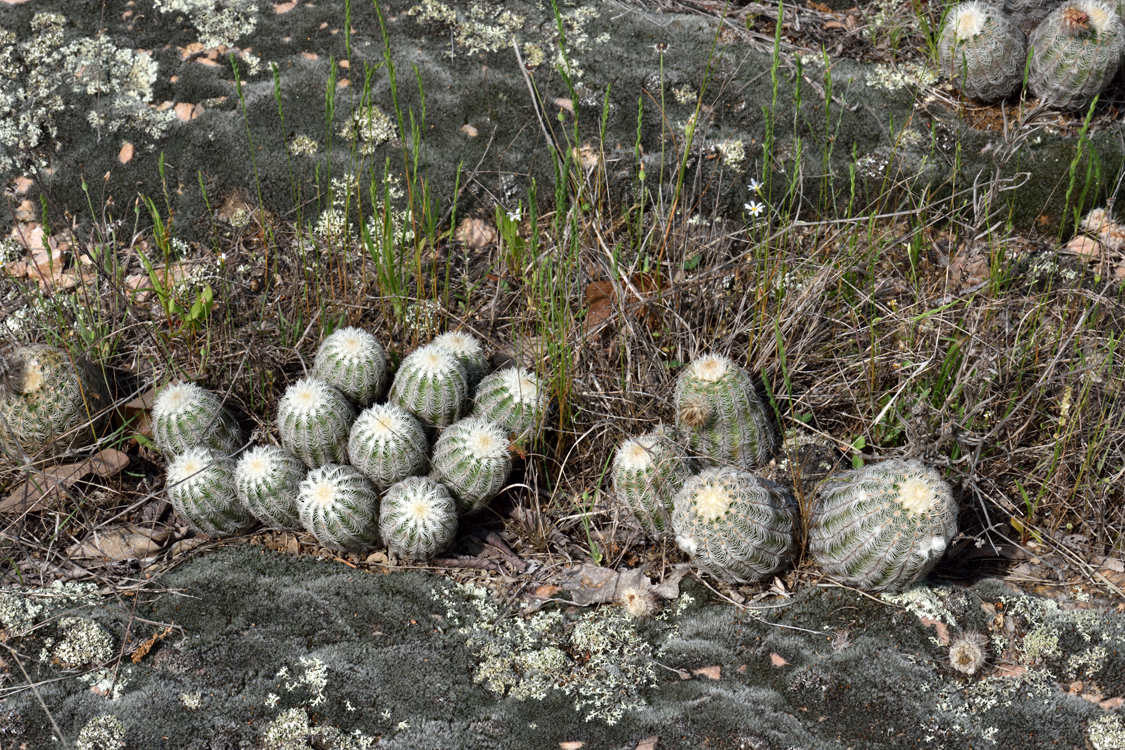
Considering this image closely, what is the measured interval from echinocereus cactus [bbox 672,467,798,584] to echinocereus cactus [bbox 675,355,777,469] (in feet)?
0.68

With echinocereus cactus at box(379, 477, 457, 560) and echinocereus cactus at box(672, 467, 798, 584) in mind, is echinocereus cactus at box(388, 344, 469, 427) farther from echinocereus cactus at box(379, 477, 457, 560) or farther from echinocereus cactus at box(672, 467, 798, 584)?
echinocereus cactus at box(672, 467, 798, 584)

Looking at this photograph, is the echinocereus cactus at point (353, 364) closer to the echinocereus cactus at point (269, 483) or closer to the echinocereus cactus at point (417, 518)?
the echinocereus cactus at point (269, 483)

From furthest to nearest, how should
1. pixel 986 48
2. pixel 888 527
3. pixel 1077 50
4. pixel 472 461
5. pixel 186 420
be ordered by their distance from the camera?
pixel 986 48 < pixel 1077 50 < pixel 186 420 < pixel 472 461 < pixel 888 527

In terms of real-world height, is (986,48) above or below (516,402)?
above

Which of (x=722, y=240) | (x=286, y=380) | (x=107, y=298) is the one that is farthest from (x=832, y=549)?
(x=107, y=298)

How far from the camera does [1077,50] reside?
368 cm

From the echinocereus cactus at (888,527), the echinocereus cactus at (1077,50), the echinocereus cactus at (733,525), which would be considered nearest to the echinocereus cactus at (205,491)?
the echinocereus cactus at (733,525)

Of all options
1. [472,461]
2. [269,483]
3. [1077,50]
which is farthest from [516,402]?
[1077,50]

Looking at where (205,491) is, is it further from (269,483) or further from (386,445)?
(386,445)

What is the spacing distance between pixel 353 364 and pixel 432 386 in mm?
298

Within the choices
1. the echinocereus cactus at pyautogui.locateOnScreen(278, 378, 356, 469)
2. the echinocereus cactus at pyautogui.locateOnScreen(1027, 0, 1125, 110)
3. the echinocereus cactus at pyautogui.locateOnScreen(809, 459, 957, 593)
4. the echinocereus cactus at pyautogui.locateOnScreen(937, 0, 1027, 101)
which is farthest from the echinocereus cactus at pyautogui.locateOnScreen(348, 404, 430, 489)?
the echinocereus cactus at pyautogui.locateOnScreen(1027, 0, 1125, 110)

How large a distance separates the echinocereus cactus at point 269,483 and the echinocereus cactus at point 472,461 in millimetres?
461

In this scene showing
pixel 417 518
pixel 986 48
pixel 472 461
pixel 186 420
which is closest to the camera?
pixel 417 518

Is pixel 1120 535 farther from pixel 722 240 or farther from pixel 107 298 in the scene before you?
pixel 107 298
